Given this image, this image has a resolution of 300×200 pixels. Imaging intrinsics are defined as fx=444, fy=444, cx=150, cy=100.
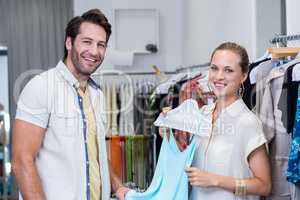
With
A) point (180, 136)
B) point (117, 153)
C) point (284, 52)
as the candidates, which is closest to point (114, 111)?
point (117, 153)

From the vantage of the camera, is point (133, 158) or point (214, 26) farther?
point (133, 158)

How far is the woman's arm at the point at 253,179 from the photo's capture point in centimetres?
174

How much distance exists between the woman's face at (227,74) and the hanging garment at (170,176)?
0.26 m

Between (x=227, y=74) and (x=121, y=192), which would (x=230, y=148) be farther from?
(x=121, y=192)

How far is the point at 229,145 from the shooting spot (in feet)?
5.98

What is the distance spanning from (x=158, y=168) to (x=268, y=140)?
509mm

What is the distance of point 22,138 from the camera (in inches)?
68.1

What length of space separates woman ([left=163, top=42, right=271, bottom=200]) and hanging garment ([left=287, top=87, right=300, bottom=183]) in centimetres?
9

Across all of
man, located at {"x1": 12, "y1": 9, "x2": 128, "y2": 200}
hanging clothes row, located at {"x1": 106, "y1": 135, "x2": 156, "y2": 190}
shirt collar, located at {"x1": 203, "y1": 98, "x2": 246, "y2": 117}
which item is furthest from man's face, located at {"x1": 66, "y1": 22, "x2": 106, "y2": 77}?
hanging clothes row, located at {"x1": 106, "y1": 135, "x2": 156, "y2": 190}

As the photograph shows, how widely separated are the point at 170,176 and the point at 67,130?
49cm

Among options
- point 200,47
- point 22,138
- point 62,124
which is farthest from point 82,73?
point 200,47

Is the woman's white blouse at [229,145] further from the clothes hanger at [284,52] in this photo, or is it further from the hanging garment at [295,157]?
the clothes hanger at [284,52]

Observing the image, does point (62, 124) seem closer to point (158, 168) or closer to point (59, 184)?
point (59, 184)

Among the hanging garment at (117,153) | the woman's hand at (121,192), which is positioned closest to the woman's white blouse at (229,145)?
the woman's hand at (121,192)
